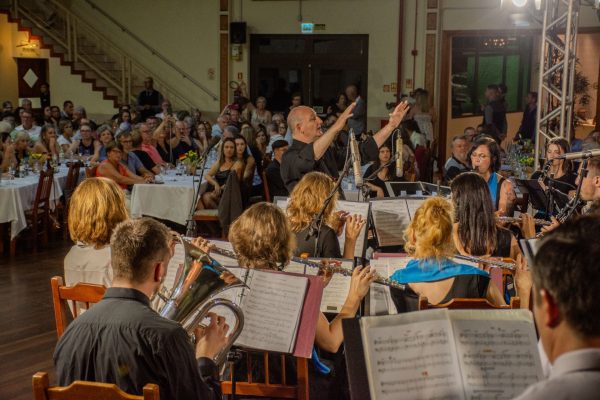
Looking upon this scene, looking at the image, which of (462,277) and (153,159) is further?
(153,159)

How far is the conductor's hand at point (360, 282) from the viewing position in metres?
3.25

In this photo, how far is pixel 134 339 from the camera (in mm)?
2432

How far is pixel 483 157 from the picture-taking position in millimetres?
5605

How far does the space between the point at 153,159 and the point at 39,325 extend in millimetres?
4082

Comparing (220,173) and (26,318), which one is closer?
(26,318)

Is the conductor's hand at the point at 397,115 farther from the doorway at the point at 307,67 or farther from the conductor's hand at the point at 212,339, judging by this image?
the doorway at the point at 307,67

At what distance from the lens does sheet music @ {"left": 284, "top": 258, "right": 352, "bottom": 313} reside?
368 cm

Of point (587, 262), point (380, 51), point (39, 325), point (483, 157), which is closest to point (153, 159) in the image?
point (39, 325)

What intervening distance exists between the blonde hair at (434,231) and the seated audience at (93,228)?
1.40 meters

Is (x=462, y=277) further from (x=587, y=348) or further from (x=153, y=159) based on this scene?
(x=153, y=159)

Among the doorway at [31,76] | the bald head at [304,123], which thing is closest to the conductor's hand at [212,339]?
the bald head at [304,123]

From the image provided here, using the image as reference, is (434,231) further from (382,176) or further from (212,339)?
(382,176)

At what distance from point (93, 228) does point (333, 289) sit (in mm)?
1157

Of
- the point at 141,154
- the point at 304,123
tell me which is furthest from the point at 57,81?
the point at 304,123
